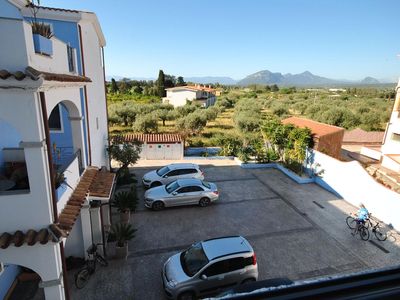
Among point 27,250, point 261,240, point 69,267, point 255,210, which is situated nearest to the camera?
point 27,250

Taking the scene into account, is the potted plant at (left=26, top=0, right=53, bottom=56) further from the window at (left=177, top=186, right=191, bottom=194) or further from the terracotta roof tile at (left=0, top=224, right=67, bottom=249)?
the window at (left=177, top=186, right=191, bottom=194)

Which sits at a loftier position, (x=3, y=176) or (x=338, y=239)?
(x=3, y=176)

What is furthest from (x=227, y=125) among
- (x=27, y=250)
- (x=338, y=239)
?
(x=27, y=250)

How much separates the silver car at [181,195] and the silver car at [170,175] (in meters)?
1.39

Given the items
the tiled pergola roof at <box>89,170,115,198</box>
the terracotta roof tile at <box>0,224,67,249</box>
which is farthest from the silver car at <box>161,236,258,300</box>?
the terracotta roof tile at <box>0,224,67,249</box>

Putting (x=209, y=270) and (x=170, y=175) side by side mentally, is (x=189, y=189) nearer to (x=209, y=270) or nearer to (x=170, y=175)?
(x=170, y=175)

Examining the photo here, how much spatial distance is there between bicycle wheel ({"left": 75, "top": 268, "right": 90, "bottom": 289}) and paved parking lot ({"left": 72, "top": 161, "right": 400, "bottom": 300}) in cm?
22

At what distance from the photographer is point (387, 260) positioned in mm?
9812

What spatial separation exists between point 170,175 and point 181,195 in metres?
2.19

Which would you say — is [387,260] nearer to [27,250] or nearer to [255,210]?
[255,210]

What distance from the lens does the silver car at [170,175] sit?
14.7m

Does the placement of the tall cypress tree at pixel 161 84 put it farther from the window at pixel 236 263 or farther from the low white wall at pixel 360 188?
the window at pixel 236 263

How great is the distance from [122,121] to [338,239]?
2827 centimetres

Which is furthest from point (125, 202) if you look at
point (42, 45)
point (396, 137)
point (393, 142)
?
point (396, 137)
